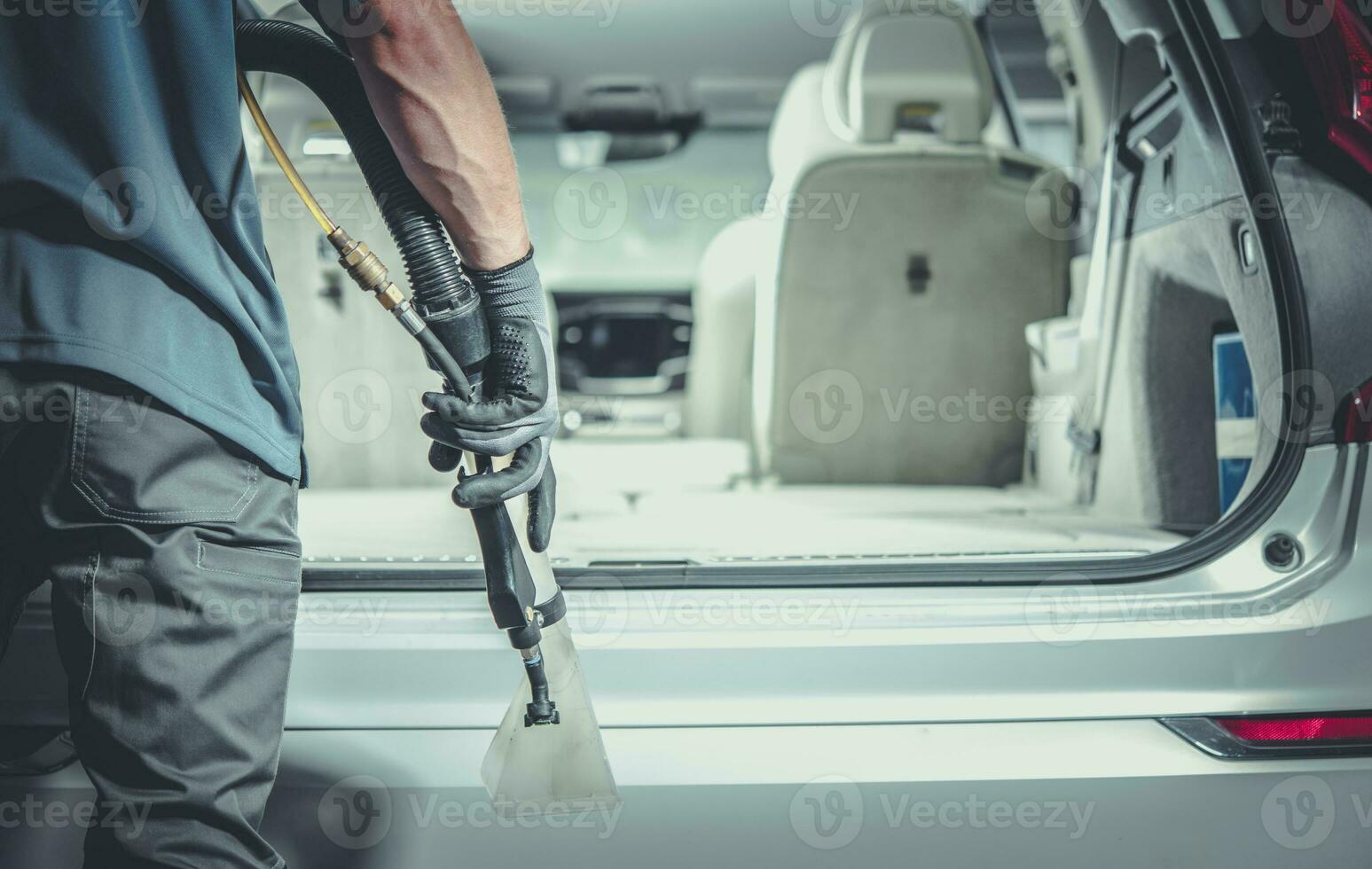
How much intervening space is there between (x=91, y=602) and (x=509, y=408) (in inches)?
14.1

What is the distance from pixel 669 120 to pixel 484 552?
3.10 m

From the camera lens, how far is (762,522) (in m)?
1.67

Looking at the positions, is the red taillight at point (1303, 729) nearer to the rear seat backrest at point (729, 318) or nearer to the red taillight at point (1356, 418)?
the red taillight at point (1356, 418)

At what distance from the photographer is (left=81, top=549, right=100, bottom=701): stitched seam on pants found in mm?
756

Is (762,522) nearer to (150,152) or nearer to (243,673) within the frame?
(243,673)

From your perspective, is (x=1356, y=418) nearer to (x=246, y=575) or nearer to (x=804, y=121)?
(x=246, y=575)

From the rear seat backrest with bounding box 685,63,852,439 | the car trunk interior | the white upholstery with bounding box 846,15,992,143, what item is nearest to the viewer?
the car trunk interior

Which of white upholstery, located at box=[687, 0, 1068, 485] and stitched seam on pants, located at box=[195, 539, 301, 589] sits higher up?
white upholstery, located at box=[687, 0, 1068, 485]

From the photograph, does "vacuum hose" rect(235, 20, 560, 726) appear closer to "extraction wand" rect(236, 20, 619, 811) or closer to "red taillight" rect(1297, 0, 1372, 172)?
"extraction wand" rect(236, 20, 619, 811)

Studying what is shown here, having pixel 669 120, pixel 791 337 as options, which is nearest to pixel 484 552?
pixel 791 337

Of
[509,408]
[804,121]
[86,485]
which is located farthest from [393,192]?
[804,121]

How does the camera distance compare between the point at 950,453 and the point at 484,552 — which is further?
the point at 950,453

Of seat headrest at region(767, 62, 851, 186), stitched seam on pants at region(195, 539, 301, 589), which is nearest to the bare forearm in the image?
stitched seam on pants at region(195, 539, 301, 589)

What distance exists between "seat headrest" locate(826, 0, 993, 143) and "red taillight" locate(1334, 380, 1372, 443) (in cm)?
135
